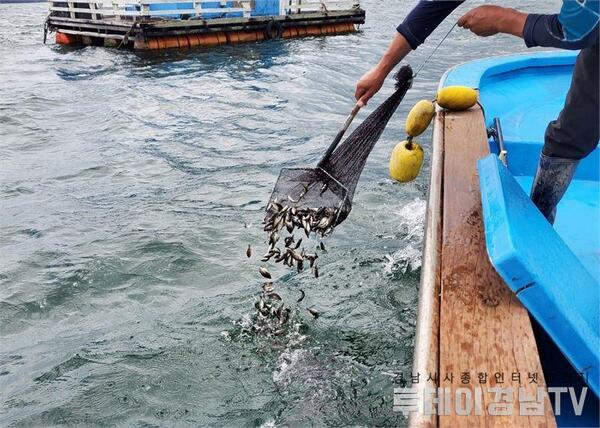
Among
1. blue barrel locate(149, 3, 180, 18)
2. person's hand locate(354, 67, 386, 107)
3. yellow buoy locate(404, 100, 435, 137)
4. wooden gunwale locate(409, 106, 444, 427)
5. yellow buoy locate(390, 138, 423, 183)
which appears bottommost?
wooden gunwale locate(409, 106, 444, 427)

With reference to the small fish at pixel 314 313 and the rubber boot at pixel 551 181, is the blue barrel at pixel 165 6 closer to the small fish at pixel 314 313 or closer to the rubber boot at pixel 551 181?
the small fish at pixel 314 313

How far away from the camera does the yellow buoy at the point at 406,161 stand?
4492 mm

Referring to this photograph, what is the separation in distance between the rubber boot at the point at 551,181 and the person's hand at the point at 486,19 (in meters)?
0.84

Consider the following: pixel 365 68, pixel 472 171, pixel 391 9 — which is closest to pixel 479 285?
pixel 472 171

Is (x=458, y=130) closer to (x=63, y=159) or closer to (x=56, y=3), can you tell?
(x=63, y=159)

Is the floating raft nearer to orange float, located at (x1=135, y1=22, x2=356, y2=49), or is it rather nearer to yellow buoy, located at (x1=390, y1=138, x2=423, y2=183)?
orange float, located at (x1=135, y1=22, x2=356, y2=49)

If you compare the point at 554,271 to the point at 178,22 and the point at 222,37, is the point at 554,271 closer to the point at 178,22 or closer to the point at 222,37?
the point at 178,22

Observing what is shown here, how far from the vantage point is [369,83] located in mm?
3877

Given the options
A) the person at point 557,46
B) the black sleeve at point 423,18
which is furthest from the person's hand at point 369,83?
the black sleeve at point 423,18

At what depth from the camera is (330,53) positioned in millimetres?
21062

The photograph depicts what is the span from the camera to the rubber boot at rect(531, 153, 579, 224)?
10.5ft

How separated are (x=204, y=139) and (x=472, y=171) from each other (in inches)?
295

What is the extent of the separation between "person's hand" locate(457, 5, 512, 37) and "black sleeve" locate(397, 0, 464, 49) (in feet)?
1.00

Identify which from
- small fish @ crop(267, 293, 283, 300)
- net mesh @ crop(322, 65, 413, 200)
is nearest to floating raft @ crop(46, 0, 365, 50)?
small fish @ crop(267, 293, 283, 300)
